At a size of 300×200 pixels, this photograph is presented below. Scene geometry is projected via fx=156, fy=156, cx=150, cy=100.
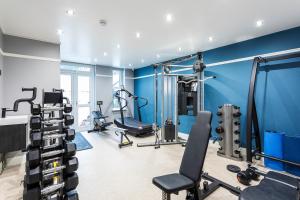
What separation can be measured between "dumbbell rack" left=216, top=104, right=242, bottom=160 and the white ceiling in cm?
179

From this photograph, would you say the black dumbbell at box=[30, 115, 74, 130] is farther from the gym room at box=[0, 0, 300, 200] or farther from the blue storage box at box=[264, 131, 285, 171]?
the blue storage box at box=[264, 131, 285, 171]

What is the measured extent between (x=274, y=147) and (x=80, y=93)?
676cm

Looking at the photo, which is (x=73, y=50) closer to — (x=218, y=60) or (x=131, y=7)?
(x=131, y=7)

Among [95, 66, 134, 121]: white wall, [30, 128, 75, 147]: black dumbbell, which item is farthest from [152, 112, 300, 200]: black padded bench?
[95, 66, 134, 121]: white wall

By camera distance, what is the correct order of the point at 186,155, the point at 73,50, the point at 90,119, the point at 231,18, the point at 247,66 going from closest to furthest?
the point at 186,155 < the point at 231,18 < the point at 247,66 < the point at 73,50 < the point at 90,119

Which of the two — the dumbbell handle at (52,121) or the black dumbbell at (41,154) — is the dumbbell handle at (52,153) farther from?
the dumbbell handle at (52,121)

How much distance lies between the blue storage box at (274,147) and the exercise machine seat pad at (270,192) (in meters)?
1.47

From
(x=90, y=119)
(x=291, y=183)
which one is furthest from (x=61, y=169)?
(x=90, y=119)

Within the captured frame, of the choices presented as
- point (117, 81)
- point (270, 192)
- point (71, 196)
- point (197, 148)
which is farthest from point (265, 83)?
point (117, 81)

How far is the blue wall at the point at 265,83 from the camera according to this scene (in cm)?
324

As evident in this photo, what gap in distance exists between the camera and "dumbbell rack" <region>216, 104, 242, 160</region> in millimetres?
3543

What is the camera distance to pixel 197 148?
1750mm

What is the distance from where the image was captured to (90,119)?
6.96 meters

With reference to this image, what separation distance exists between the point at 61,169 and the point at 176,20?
305 centimetres
